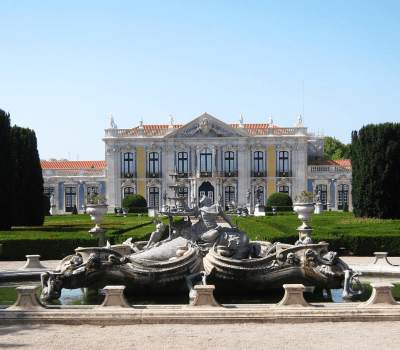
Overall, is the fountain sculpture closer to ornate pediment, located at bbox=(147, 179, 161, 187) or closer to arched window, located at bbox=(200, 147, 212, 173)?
arched window, located at bbox=(200, 147, 212, 173)

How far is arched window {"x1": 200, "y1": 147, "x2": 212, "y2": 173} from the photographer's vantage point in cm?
4519

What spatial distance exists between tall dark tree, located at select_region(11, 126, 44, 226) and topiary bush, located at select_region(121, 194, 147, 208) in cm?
1511

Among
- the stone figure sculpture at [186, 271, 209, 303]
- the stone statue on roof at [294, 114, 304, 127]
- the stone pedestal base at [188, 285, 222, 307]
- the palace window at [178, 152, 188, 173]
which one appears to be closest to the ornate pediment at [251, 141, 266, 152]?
the stone statue on roof at [294, 114, 304, 127]

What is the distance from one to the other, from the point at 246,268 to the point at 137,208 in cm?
3314

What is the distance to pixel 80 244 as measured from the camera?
1423 centimetres

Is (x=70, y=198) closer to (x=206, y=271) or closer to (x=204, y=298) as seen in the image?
(x=206, y=271)

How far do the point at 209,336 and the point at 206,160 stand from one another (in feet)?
130

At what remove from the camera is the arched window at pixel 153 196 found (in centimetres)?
4569

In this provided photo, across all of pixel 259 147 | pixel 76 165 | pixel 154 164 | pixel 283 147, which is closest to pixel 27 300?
pixel 154 164

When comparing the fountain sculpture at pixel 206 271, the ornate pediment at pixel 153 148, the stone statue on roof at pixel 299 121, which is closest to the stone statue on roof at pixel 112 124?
the ornate pediment at pixel 153 148

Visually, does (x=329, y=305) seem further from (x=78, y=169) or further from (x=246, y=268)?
(x=78, y=169)

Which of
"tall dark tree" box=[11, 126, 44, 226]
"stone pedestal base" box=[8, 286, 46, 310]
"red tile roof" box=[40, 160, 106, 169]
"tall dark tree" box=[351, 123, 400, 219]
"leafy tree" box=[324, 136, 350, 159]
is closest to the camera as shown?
"stone pedestal base" box=[8, 286, 46, 310]

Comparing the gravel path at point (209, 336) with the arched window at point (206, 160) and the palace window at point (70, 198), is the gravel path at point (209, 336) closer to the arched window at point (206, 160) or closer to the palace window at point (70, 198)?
the arched window at point (206, 160)

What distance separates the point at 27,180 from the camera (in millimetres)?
25844
